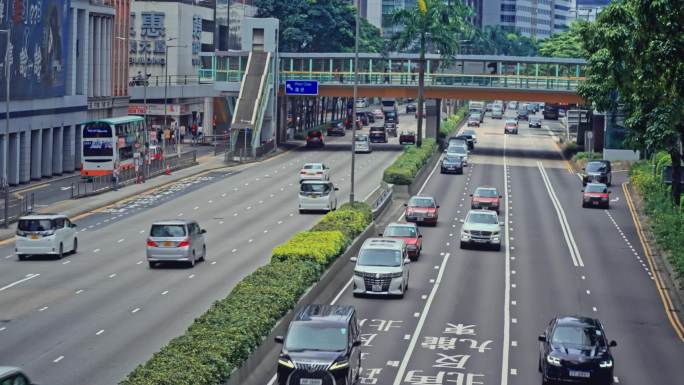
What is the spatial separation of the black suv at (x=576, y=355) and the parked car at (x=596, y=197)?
150 ft

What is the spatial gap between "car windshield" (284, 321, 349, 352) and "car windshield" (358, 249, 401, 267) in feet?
49.2

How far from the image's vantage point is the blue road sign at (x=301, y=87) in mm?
121562

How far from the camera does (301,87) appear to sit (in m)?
122

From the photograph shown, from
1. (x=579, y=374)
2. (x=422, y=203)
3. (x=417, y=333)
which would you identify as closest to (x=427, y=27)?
(x=422, y=203)

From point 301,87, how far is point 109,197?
4512 centimetres

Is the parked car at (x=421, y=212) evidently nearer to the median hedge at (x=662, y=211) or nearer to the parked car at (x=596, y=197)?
the median hedge at (x=662, y=211)

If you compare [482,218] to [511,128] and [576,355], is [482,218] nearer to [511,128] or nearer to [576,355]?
[576,355]

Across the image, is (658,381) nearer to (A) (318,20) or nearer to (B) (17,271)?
(B) (17,271)

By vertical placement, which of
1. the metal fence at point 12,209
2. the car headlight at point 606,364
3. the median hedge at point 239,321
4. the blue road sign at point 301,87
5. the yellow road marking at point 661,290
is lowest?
the yellow road marking at point 661,290

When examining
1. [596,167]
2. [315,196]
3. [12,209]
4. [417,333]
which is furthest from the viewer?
[596,167]

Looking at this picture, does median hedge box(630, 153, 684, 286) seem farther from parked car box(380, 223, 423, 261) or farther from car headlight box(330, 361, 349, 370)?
car headlight box(330, 361, 349, 370)

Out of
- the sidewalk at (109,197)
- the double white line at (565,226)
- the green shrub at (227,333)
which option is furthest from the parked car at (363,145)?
the green shrub at (227,333)

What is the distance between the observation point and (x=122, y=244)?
192 feet

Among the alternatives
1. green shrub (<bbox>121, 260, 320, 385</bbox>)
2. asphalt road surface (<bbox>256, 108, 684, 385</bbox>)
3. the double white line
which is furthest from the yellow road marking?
green shrub (<bbox>121, 260, 320, 385</bbox>)
